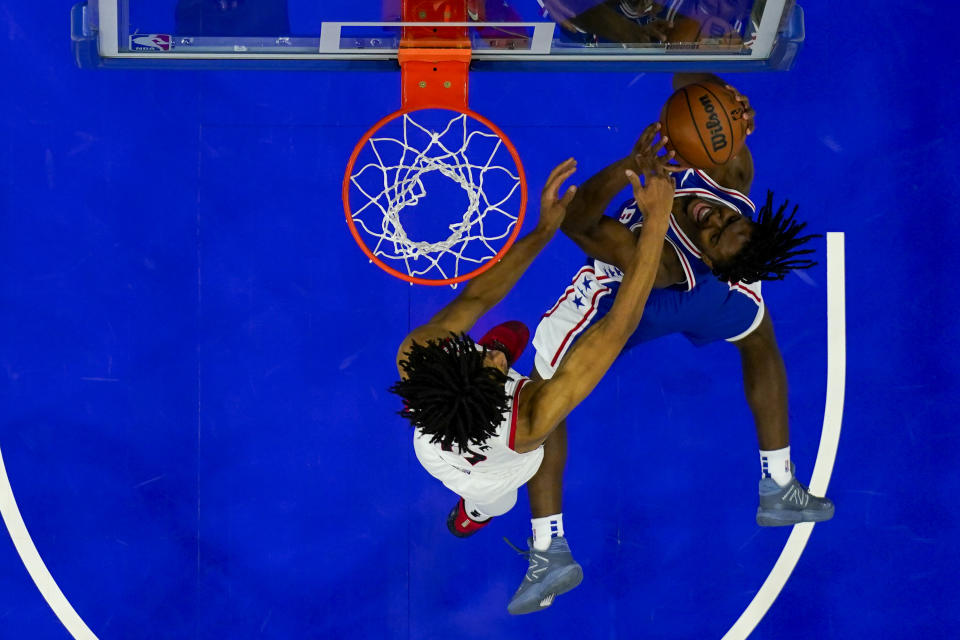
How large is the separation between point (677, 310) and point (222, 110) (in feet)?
9.06

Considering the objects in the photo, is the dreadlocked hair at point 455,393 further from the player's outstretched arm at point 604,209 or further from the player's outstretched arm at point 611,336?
the player's outstretched arm at point 604,209

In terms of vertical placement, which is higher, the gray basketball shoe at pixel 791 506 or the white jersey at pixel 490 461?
the white jersey at pixel 490 461

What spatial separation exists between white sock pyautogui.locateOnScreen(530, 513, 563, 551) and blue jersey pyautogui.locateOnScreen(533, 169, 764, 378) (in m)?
0.65

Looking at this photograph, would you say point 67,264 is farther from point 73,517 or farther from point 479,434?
point 479,434

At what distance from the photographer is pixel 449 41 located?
4.21 m

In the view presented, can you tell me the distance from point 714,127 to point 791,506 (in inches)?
69.3

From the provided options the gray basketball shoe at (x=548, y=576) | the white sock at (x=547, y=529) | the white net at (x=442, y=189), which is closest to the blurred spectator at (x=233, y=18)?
the white net at (x=442, y=189)

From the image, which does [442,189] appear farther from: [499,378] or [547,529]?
[499,378]

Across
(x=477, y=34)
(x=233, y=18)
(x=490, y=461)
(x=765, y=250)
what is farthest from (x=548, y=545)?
(x=233, y=18)

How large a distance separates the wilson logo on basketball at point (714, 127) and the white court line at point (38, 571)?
13.1 feet

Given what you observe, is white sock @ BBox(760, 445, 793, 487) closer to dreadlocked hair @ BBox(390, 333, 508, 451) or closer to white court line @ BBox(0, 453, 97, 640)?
dreadlocked hair @ BBox(390, 333, 508, 451)

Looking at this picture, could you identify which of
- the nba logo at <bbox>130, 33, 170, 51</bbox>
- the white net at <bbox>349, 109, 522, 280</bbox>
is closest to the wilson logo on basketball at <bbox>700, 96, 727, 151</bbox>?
the white net at <bbox>349, 109, 522, 280</bbox>

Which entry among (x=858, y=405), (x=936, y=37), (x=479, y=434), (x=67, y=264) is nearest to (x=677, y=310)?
(x=479, y=434)

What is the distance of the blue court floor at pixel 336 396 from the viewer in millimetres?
5625
